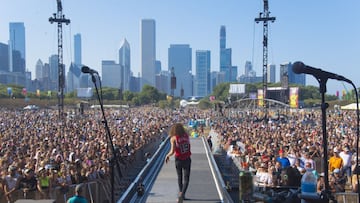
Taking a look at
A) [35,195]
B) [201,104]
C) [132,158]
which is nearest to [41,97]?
[201,104]

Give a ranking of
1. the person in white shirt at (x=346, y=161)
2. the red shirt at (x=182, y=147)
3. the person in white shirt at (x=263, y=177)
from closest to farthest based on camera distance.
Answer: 1. the red shirt at (x=182, y=147)
2. the person in white shirt at (x=263, y=177)
3. the person in white shirt at (x=346, y=161)

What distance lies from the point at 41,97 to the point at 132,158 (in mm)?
123931

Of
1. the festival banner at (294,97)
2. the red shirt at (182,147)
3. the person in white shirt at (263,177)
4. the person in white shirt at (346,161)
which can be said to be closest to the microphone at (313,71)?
the red shirt at (182,147)

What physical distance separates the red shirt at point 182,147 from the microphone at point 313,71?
113 inches

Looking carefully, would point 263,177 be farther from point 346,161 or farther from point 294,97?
point 294,97

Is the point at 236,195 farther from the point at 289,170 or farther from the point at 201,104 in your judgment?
the point at 201,104

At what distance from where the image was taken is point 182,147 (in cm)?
807

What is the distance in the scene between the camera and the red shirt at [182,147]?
8023 millimetres

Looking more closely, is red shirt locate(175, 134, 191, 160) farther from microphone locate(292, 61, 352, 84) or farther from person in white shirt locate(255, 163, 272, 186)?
person in white shirt locate(255, 163, 272, 186)

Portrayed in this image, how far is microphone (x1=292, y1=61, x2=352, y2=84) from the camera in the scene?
18.4 feet

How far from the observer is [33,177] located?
1063 cm

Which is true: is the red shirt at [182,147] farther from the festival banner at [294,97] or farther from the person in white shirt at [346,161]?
the festival banner at [294,97]

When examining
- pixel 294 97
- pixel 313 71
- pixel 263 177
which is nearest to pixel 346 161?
pixel 263 177

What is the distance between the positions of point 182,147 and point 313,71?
3034mm
